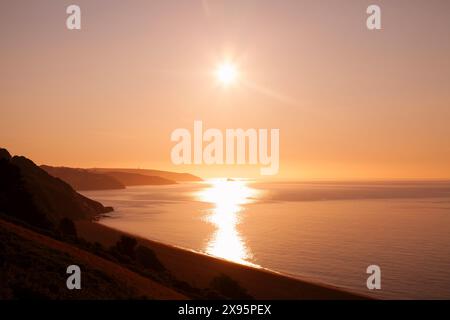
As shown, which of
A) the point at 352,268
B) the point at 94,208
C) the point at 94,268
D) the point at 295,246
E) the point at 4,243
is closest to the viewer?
the point at 4,243

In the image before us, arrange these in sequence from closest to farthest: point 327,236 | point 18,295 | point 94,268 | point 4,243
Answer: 1. point 18,295
2. point 4,243
3. point 94,268
4. point 327,236

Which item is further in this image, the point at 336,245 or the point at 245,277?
the point at 336,245

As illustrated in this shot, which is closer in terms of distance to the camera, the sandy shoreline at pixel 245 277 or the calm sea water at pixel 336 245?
the sandy shoreline at pixel 245 277

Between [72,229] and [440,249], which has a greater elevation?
[72,229]

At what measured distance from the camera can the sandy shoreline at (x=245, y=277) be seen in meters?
35.2

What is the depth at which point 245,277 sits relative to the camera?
40.4m

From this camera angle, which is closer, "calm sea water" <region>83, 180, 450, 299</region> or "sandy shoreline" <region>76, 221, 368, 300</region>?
"sandy shoreline" <region>76, 221, 368, 300</region>

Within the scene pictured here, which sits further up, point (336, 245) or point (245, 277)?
point (336, 245)

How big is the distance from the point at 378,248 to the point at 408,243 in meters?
6.95

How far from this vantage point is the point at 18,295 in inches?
627

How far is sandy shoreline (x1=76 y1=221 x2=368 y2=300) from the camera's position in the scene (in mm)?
35219

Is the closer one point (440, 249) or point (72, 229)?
point (72, 229)
